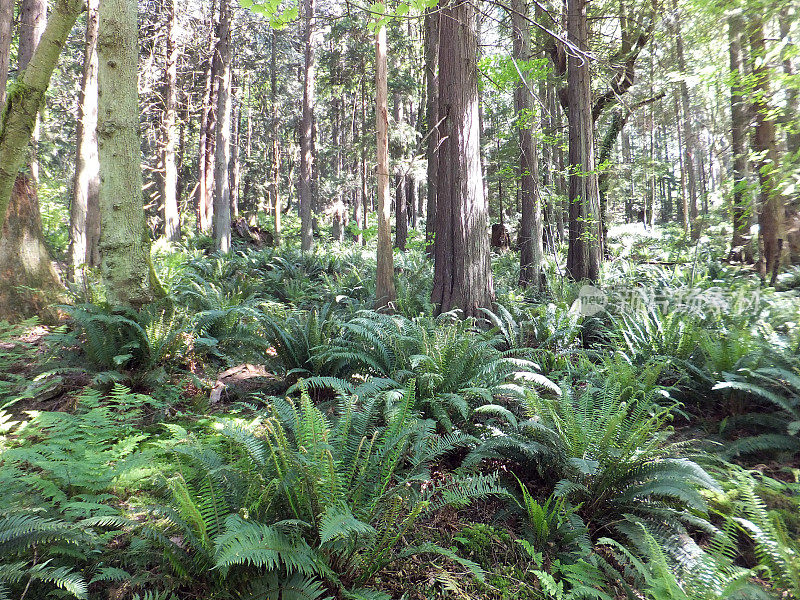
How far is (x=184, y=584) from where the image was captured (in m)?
1.80

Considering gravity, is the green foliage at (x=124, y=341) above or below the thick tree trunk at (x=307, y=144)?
below

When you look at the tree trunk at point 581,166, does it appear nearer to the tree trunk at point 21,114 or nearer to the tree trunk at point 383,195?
the tree trunk at point 383,195

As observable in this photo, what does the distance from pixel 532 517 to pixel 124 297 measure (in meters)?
3.99

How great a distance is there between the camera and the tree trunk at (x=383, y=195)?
20.1 feet

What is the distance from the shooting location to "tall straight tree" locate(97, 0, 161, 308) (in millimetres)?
4016

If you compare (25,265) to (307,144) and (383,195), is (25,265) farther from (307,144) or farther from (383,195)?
(307,144)

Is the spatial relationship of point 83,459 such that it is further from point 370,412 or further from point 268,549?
point 370,412

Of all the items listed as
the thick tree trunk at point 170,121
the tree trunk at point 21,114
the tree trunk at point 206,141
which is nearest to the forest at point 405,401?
the tree trunk at point 21,114

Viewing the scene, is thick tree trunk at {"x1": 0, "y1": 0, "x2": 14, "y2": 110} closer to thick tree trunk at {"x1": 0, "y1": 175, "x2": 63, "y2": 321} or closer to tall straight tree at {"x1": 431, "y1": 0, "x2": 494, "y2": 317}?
thick tree trunk at {"x1": 0, "y1": 175, "x2": 63, "y2": 321}

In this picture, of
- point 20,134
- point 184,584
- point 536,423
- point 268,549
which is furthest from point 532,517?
point 20,134

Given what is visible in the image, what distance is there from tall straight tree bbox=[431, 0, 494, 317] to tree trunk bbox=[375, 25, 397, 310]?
0.92 m

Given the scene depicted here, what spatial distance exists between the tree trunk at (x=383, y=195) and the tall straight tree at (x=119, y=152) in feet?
9.86

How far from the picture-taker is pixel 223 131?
43.6 ft

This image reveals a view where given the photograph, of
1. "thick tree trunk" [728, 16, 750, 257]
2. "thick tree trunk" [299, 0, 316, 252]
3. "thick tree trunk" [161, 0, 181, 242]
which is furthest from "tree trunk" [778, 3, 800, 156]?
"thick tree trunk" [161, 0, 181, 242]
